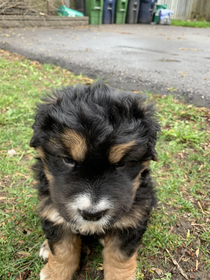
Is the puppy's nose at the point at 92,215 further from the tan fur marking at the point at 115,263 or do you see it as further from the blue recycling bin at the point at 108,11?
the blue recycling bin at the point at 108,11

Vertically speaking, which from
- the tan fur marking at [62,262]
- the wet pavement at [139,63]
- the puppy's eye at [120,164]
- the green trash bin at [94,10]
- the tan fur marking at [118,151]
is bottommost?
the tan fur marking at [62,262]

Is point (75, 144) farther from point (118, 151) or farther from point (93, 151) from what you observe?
point (118, 151)

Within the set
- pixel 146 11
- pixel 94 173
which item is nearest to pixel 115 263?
pixel 94 173

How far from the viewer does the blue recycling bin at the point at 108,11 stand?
17.3m

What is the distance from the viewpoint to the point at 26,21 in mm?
13562

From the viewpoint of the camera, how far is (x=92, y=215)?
5.13 feet

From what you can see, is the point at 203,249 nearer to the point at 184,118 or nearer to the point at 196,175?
the point at 196,175

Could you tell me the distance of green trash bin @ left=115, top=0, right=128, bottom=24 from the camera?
18.1 meters

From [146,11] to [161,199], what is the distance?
68.1 feet

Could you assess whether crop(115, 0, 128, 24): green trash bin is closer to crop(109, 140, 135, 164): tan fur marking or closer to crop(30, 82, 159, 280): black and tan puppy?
crop(30, 82, 159, 280): black and tan puppy

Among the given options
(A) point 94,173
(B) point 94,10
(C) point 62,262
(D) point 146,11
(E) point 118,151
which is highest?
(D) point 146,11

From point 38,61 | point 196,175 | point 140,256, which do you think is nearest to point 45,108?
point 140,256

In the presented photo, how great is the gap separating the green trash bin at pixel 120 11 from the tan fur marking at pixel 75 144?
1911cm

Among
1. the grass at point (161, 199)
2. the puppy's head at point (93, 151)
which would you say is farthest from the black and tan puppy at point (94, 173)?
the grass at point (161, 199)
